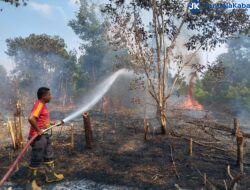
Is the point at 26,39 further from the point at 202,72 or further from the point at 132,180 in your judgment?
the point at 132,180

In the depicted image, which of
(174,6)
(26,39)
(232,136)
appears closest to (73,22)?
(26,39)

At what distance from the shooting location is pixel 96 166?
7.84m

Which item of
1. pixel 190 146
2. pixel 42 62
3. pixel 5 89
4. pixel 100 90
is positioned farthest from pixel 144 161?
pixel 42 62

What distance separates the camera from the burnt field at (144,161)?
6746 millimetres

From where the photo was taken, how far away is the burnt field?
6746 mm

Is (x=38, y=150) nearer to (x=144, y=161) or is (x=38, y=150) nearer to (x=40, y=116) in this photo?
(x=40, y=116)

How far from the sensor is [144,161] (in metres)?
8.32

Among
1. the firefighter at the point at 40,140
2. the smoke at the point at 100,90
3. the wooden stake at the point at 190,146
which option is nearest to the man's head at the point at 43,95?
the firefighter at the point at 40,140

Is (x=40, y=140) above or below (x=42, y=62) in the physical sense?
below

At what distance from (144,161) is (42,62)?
104 feet

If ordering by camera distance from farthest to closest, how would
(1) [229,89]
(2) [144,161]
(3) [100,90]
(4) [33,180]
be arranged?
(3) [100,90], (1) [229,89], (2) [144,161], (4) [33,180]

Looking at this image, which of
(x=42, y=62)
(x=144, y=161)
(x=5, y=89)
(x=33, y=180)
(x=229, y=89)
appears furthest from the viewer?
(x=42, y=62)

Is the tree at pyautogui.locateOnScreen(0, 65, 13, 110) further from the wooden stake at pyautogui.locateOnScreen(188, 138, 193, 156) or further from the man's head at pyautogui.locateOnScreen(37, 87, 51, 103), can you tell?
the man's head at pyautogui.locateOnScreen(37, 87, 51, 103)

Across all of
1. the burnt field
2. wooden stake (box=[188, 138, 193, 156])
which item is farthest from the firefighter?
wooden stake (box=[188, 138, 193, 156])
